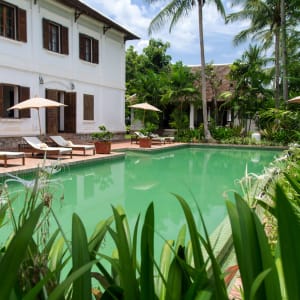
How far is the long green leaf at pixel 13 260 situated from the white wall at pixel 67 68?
45.8 feet

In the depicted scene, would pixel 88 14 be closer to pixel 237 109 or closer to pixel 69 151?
pixel 69 151

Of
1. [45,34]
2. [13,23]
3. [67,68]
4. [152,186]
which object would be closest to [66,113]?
[67,68]

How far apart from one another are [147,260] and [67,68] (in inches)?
681

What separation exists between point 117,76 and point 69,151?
10.2 m

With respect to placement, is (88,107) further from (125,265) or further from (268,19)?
(125,265)

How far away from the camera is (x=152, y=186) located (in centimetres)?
930

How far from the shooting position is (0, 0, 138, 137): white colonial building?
14.6 m

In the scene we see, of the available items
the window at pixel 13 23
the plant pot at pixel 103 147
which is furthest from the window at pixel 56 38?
the plant pot at pixel 103 147

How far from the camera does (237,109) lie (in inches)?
896

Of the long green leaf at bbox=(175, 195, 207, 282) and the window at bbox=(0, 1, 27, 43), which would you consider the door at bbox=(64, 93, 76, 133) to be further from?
the long green leaf at bbox=(175, 195, 207, 282)

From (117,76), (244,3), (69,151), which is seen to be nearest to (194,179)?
(69,151)

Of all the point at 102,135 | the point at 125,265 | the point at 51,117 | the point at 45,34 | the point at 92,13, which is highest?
the point at 92,13

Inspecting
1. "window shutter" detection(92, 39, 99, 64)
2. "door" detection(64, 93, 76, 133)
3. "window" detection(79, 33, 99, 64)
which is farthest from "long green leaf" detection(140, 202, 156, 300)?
"window shutter" detection(92, 39, 99, 64)

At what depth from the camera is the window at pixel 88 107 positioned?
19.1 metres
